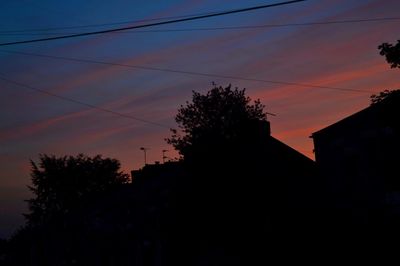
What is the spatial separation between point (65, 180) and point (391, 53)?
187ft

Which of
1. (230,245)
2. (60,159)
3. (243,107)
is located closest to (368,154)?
(230,245)

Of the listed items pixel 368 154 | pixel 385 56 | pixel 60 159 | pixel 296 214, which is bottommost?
pixel 296 214

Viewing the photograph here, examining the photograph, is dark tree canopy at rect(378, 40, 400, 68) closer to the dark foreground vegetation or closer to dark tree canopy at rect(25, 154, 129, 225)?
the dark foreground vegetation

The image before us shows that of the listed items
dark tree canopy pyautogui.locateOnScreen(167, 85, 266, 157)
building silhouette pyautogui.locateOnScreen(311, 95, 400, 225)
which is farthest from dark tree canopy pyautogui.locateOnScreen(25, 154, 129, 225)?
building silhouette pyautogui.locateOnScreen(311, 95, 400, 225)

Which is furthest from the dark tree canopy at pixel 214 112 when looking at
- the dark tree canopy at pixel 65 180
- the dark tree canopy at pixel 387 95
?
the dark tree canopy at pixel 387 95

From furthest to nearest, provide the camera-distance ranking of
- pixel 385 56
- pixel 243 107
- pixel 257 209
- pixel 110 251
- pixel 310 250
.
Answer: pixel 243 107 → pixel 110 251 → pixel 257 209 → pixel 310 250 → pixel 385 56

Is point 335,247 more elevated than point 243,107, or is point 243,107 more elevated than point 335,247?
point 243,107

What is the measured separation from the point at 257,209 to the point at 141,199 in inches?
294

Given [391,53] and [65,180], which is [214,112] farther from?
[391,53]

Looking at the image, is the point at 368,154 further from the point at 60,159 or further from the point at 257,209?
the point at 60,159

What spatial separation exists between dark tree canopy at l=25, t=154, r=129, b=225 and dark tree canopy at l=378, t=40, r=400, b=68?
51.7m

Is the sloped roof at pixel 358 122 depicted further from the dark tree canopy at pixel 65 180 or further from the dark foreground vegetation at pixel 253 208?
the dark tree canopy at pixel 65 180

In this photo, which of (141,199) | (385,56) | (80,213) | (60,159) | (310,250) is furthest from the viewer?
(60,159)

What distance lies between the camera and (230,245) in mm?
25781
